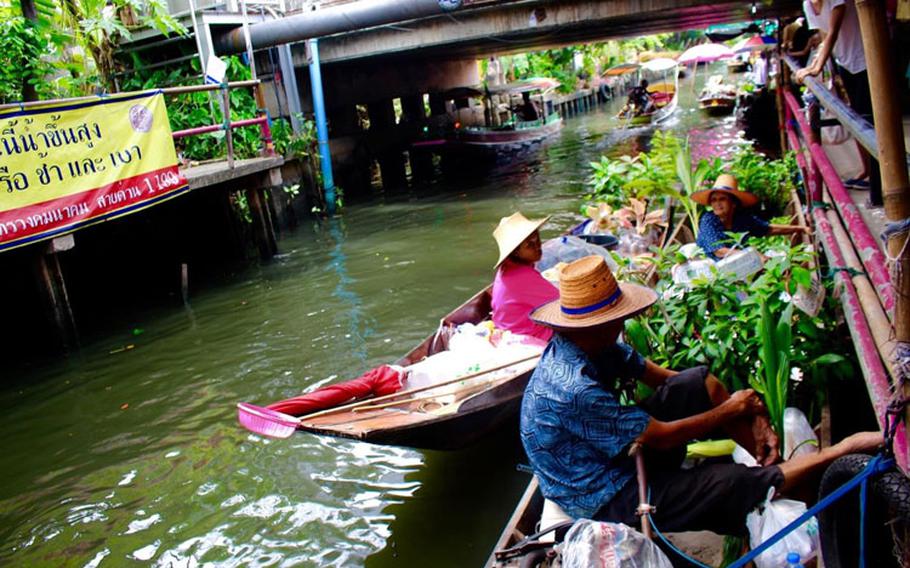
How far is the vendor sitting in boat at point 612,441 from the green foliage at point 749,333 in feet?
1.42

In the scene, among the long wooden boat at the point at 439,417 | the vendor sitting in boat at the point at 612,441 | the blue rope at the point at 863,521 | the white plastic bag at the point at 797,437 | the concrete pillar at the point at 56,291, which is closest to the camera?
the blue rope at the point at 863,521

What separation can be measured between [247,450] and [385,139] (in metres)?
19.7

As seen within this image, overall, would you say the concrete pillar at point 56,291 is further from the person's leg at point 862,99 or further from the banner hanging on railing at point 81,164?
the person's leg at point 862,99

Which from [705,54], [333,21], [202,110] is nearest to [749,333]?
[333,21]

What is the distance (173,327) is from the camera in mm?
9984

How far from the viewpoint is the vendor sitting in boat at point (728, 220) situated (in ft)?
20.1

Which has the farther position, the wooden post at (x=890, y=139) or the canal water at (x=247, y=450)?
the canal water at (x=247, y=450)

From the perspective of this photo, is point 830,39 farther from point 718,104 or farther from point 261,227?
point 718,104

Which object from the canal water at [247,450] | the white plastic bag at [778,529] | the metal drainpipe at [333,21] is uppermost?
the metal drainpipe at [333,21]

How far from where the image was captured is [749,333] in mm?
4086

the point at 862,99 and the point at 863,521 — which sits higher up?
the point at 862,99

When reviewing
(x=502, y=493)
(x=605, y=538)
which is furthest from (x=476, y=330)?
(x=605, y=538)

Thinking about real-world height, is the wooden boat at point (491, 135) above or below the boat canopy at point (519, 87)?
below

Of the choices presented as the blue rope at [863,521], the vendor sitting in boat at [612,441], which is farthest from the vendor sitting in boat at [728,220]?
the blue rope at [863,521]
